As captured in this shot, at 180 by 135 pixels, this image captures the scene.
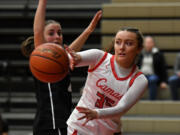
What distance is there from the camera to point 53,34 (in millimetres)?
3176

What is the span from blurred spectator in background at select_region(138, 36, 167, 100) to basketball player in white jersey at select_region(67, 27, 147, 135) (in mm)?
4342

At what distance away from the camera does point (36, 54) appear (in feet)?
8.93

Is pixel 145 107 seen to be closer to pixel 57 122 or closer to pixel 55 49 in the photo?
pixel 57 122

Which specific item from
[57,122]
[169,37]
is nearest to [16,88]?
[169,37]

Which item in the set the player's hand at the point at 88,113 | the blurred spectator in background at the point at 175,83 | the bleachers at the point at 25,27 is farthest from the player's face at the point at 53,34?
the bleachers at the point at 25,27

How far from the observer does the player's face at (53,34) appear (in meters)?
3.15

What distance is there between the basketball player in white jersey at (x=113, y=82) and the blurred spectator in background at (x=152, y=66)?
14.2 ft

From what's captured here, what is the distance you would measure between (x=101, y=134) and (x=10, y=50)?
5.88m

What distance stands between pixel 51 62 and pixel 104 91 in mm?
441

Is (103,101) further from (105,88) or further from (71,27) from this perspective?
(71,27)

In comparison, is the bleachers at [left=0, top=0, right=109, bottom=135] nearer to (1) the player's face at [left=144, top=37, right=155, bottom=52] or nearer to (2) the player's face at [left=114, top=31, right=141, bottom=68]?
(1) the player's face at [left=144, top=37, right=155, bottom=52]

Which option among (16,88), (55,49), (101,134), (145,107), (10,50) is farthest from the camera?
(10,50)

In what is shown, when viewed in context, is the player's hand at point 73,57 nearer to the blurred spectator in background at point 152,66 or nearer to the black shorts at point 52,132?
the black shorts at point 52,132

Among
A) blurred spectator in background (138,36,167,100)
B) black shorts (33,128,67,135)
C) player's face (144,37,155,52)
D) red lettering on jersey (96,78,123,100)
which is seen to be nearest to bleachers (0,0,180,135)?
blurred spectator in background (138,36,167,100)
